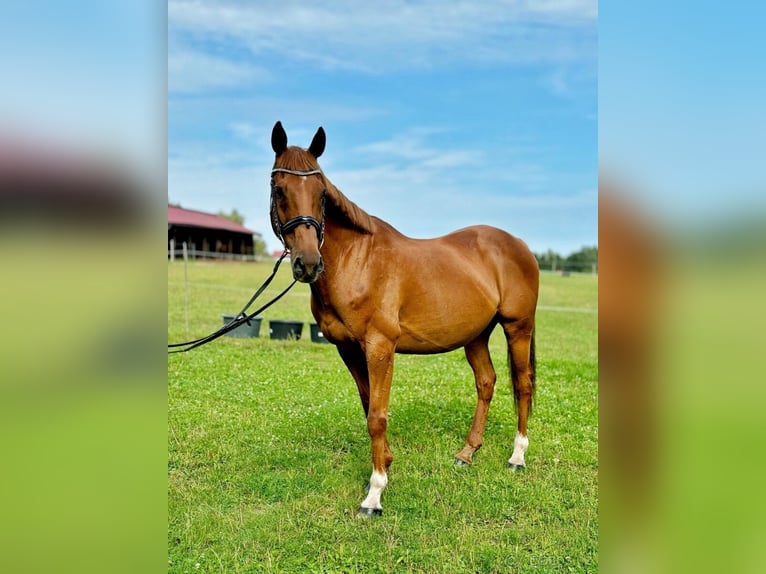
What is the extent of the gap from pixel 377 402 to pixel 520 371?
1858 mm

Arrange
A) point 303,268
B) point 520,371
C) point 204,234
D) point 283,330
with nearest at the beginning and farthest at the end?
point 303,268
point 520,371
point 283,330
point 204,234

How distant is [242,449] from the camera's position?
203 inches

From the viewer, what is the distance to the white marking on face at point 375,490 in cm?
388

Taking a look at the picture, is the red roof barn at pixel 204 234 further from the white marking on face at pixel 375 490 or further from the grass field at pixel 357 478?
the white marking on face at pixel 375 490

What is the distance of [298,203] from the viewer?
335cm

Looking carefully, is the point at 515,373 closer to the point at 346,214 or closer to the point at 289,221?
the point at 346,214

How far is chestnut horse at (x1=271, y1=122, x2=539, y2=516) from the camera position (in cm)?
340

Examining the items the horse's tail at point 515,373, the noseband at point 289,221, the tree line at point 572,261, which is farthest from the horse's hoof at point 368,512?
the tree line at point 572,261

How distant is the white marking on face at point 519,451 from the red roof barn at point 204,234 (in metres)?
31.1

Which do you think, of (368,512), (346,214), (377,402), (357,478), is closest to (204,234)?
(357,478)

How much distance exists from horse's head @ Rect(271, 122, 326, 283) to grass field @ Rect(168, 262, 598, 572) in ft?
6.13

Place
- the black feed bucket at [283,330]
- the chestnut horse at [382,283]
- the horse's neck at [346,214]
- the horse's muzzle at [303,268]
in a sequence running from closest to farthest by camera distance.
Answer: the horse's muzzle at [303,268] < the chestnut horse at [382,283] < the horse's neck at [346,214] < the black feed bucket at [283,330]
